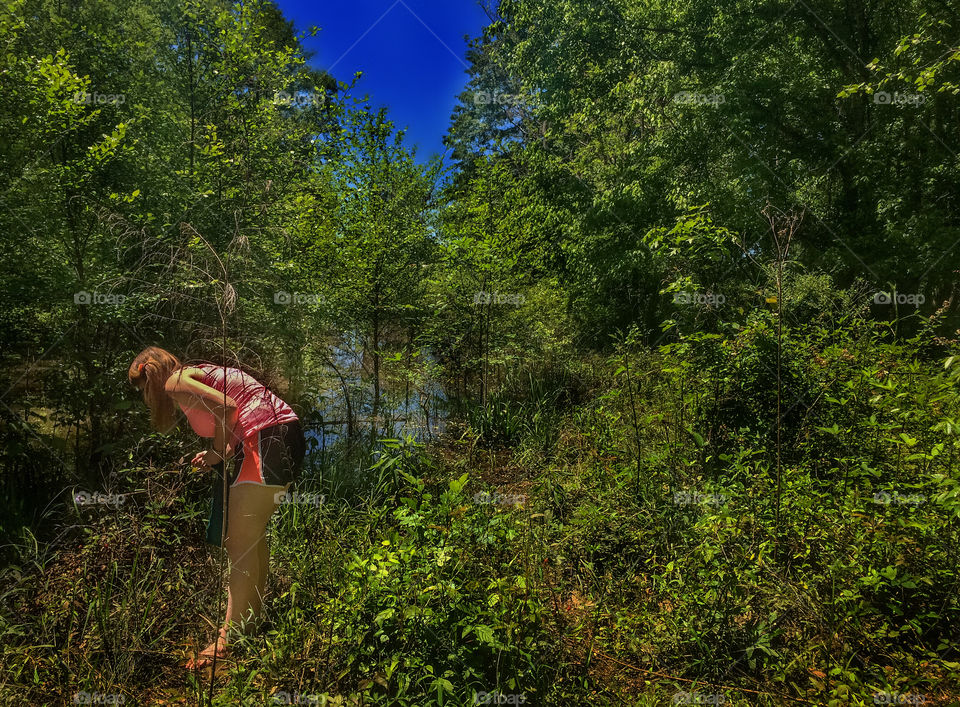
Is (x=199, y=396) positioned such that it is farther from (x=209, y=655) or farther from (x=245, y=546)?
(x=209, y=655)

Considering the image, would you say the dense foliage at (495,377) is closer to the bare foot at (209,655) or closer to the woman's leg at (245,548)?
the bare foot at (209,655)

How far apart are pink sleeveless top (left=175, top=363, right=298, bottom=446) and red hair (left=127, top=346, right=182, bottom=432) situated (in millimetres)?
205

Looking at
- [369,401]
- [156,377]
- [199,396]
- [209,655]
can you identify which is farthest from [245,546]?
[369,401]

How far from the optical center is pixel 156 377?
346 cm

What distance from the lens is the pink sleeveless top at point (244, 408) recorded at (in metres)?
3.28

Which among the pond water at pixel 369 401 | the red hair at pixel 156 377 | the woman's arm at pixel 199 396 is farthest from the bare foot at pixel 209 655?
the pond water at pixel 369 401

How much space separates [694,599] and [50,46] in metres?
7.78

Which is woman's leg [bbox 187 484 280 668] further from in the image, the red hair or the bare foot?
the red hair

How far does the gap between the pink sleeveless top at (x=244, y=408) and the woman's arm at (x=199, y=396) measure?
1.9 inches

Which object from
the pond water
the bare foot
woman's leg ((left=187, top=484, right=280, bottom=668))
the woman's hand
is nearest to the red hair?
the woman's hand

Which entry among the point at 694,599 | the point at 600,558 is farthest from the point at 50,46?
the point at 694,599

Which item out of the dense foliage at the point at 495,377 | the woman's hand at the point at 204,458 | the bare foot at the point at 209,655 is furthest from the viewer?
the woman's hand at the point at 204,458

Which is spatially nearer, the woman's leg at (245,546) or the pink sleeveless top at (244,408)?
the woman's leg at (245,546)

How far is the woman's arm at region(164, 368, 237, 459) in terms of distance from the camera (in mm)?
3213
